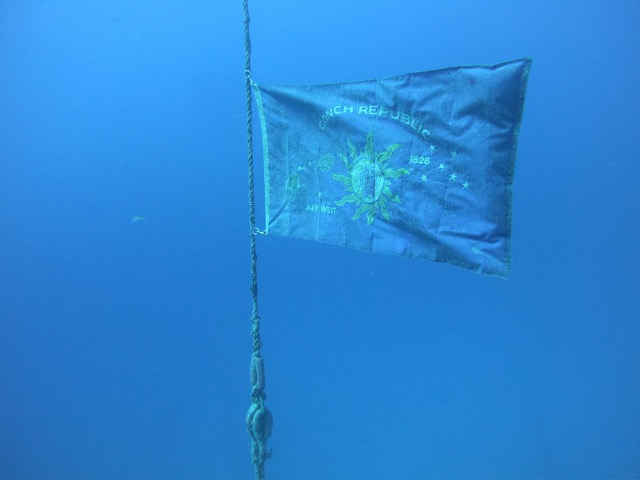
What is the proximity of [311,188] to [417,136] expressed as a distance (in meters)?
0.42

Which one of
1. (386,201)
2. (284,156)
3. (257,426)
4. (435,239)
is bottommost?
(257,426)

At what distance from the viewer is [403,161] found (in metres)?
1.41

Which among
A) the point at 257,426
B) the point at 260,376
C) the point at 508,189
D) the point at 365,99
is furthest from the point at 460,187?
the point at 257,426

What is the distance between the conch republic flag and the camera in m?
1.28

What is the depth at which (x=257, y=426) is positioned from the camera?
137cm

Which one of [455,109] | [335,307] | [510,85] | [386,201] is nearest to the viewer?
[510,85]

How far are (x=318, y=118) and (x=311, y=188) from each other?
251mm

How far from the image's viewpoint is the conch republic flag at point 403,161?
1277 mm

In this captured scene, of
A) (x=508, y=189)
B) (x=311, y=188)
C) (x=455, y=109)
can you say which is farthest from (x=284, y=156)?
(x=508, y=189)

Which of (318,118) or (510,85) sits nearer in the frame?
(510,85)

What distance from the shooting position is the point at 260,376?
1.40 metres

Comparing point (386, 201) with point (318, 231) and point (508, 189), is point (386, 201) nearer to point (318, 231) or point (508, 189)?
point (318, 231)

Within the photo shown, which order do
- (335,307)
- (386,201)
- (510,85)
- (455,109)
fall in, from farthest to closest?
(335,307), (386,201), (455,109), (510,85)

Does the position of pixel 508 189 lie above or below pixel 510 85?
below
